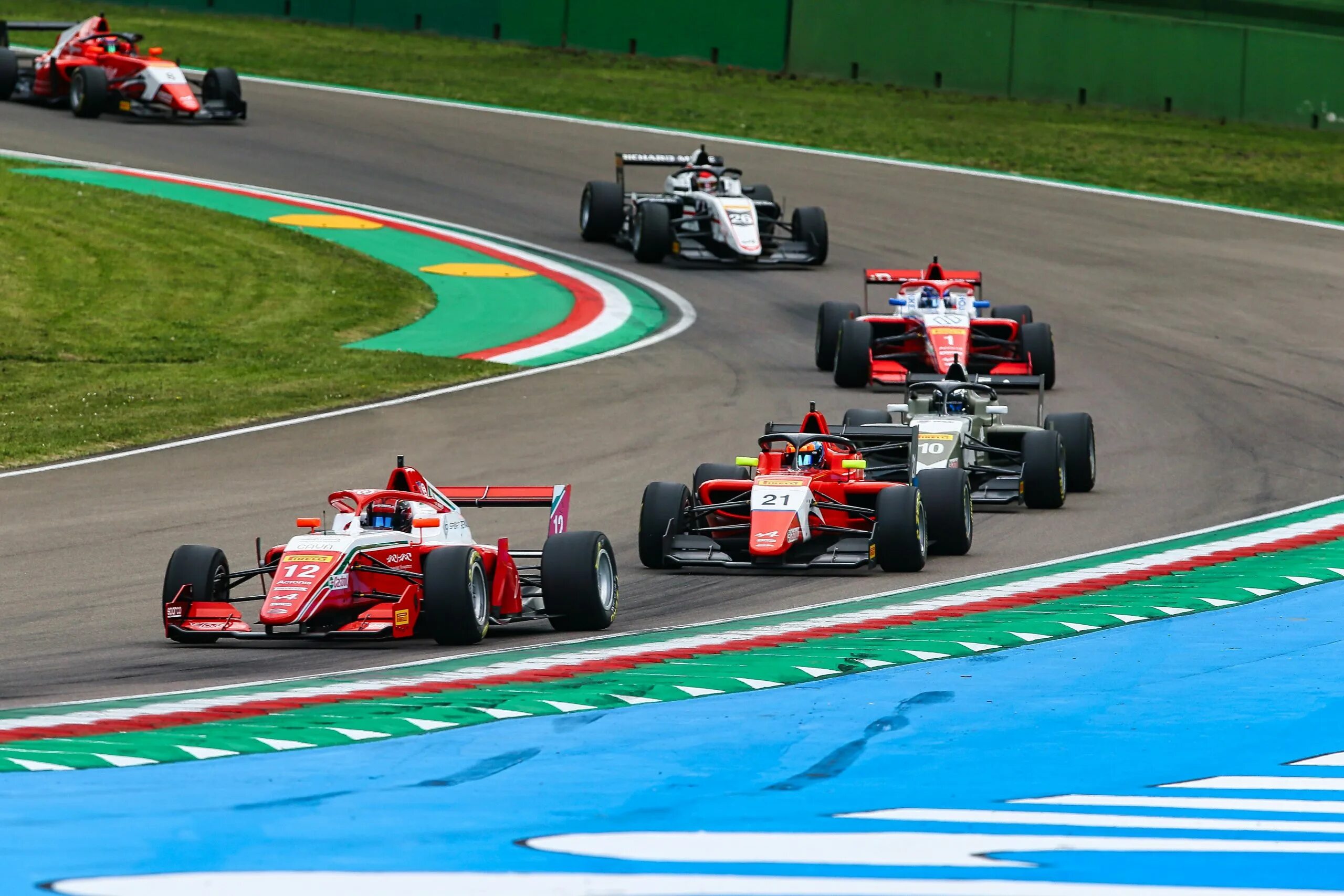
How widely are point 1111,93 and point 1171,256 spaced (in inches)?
516

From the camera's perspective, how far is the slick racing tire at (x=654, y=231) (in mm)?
32844

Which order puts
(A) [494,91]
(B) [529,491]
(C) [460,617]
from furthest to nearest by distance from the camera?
(A) [494,91] < (B) [529,491] < (C) [460,617]

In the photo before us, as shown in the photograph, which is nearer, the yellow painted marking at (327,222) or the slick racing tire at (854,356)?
the slick racing tire at (854,356)

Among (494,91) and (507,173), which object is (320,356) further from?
(494,91)

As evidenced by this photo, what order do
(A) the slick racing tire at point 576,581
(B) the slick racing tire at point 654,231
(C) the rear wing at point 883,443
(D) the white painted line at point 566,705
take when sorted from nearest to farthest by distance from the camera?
(D) the white painted line at point 566,705 < (A) the slick racing tire at point 576,581 < (C) the rear wing at point 883,443 < (B) the slick racing tire at point 654,231

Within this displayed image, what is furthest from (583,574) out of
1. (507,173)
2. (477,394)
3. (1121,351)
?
(507,173)

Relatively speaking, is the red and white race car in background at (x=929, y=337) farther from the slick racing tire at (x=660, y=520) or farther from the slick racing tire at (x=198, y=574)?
the slick racing tire at (x=198, y=574)

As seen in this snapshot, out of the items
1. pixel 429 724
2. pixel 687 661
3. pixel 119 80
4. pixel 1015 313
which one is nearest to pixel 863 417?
pixel 687 661

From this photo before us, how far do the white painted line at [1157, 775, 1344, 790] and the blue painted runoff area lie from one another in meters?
0.02

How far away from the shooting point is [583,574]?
13.4 metres

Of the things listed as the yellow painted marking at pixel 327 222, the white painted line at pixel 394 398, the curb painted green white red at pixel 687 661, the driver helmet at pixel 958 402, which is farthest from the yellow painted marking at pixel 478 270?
the curb painted green white red at pixel 687 661

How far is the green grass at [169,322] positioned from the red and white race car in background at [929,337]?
447 cm

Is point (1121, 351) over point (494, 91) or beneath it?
beneath

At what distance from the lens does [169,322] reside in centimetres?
2853
